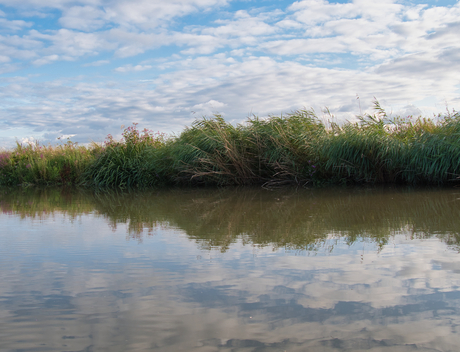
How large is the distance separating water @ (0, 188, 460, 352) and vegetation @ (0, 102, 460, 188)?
13.8 ft

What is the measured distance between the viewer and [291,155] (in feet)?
27.5

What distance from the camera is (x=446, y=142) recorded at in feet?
22.7

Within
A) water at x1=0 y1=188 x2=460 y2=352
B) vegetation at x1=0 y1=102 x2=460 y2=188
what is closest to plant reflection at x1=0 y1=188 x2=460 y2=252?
water at x1=0 y1=188 x2=460 y2=352

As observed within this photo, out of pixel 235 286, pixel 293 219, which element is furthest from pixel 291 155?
pixel 235 286

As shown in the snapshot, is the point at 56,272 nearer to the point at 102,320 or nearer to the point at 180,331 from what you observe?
the point at 102,320

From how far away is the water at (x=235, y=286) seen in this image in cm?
136

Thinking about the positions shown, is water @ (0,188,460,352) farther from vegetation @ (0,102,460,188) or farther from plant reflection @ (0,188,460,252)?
vegetation @ (0,102,460,188)

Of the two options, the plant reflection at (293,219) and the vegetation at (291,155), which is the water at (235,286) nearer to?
the plant reflection at (293,219)

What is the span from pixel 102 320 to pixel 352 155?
707 cm

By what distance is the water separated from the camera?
4.46ft

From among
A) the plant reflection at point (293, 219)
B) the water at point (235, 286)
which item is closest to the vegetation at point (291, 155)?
the plant reflection at point (293, 219)

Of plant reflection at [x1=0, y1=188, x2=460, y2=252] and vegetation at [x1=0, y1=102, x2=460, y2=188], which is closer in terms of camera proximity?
plant reflection at [x1=0, y1=188, x2=460, y2=252]

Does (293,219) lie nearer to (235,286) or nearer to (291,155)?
(235,286)

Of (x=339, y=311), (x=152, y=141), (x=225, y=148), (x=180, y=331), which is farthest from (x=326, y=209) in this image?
(x=152, y=141)
